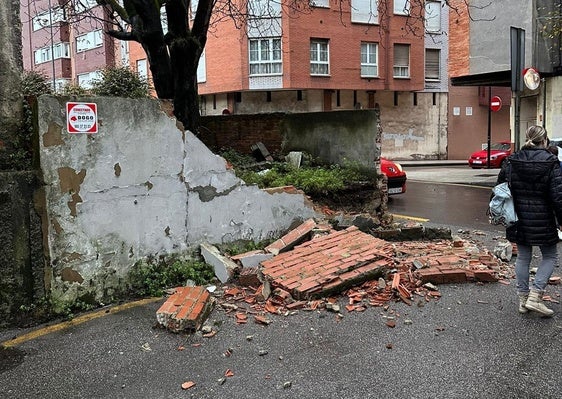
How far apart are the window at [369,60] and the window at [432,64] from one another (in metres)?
4.34

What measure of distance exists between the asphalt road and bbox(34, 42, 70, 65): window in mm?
37977

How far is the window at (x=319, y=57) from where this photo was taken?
2827cm

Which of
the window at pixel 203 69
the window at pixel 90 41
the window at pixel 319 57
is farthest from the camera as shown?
the window at pixel 90 41

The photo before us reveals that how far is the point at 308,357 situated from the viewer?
4113 mm

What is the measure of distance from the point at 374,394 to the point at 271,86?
25106 mm

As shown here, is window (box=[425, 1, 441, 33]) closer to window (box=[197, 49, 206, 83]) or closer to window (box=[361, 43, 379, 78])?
window (box=[361, 43, 379, 78])

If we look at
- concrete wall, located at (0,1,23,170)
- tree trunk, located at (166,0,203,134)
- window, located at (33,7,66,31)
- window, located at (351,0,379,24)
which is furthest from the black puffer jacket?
window, located at (351,0,379,24)

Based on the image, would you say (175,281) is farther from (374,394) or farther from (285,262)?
(374,394)

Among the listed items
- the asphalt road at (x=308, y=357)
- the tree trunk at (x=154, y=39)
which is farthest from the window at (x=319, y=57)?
the asphalt road at (x=308, y=357)

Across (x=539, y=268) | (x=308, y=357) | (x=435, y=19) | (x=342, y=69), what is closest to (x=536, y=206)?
(x=539, y=268)

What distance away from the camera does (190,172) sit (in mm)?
6020

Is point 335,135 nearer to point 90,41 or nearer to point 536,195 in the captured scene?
point 536,195

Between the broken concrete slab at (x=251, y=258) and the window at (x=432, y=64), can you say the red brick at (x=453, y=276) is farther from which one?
the window at (x=432, y=64)

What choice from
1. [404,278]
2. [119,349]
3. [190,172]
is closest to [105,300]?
[119,349]
